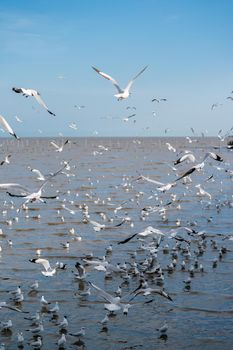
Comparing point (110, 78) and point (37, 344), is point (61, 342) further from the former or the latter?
point (110, 78)

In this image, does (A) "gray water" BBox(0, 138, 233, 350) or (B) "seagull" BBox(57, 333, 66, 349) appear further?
(A) "gray water" BBox(0, 138, 233, 350)

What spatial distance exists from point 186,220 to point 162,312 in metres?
10.5

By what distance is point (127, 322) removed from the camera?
10820 millimetres

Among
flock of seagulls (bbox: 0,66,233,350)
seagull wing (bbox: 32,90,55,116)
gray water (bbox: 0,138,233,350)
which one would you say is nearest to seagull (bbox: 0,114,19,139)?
flock of seagulls (bbox: 0,66,233,350)

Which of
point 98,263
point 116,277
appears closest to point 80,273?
point 116,277

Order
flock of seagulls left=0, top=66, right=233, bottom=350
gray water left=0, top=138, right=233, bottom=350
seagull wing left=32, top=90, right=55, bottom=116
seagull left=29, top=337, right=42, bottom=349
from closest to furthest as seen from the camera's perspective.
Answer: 1. seagull left=29, top=337, right=42, bottom=349
2. gray water left=0, top=138, right=233, bottom=350
3. flock of seagulls left=0, top=66, right=233, bottom=350
4. seagull wing left=32, top=90, right=55, bottom=116

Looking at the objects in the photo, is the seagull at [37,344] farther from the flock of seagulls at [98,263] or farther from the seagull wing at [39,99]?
the seagull wing at [39,99]

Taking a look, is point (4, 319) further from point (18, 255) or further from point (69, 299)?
point (18, 255)

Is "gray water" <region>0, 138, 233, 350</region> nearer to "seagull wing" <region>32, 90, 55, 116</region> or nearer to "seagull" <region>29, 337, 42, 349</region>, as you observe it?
"seagull" <region>29, 337, 42, 349</region>

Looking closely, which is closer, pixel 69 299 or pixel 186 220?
pixel 69 299

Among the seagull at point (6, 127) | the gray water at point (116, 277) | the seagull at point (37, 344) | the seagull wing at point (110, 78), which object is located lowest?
the seagull at point (37, 344)

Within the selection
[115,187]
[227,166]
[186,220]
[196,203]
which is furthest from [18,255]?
[227,166]

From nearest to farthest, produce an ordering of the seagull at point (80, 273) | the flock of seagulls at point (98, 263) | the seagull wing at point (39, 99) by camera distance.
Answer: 1. the flock of seagulls at point (98, 263)
2. the seagull wing at point (39, 99)
3. the seagull at point (80, 273)

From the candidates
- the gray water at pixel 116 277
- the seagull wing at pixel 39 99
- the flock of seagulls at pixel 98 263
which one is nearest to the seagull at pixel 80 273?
the flock of seagulls at pixel 98 263
